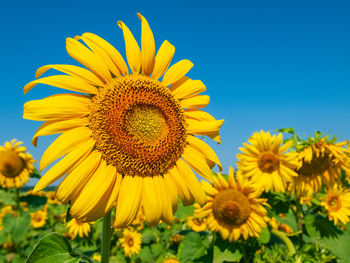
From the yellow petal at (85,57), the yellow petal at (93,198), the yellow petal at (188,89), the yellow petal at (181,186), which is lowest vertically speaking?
the yellow petal at (93,198)

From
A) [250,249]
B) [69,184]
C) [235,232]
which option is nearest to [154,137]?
[69,184]

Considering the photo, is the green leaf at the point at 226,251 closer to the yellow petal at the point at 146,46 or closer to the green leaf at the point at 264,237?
the green leaf at the point at 264,237

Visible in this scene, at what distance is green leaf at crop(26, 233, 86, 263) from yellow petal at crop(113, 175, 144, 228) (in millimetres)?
476

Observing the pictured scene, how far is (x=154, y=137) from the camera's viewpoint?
2.02 meters

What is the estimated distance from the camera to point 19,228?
661 centimetres

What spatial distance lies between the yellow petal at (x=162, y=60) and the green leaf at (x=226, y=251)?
2.49 meters

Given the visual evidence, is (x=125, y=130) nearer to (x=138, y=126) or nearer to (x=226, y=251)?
(x=138, y=126)

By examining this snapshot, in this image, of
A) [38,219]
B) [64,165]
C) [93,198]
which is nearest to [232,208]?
[93,198]

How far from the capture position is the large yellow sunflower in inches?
65.1

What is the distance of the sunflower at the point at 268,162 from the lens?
170 inches

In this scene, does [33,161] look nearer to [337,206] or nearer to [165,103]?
[165,103]

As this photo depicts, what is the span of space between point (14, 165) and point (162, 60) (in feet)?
20.8

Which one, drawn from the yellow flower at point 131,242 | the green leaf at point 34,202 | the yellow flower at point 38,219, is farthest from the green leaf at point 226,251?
the yellow flower at point 38,219

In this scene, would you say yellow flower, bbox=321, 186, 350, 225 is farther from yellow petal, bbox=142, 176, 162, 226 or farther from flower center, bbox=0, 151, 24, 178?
flower center, bbox=0, 151, 24, 178
